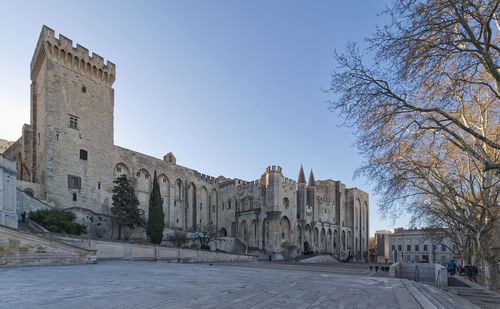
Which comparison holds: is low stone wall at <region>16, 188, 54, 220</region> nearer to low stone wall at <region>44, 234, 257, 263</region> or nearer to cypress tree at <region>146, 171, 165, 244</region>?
cypress tree at <region>146, 171, 165, 244</region>

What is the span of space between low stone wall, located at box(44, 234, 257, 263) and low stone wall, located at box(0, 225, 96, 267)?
Result: 10.0 feet

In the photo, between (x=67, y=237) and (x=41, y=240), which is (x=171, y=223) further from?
(x=41, y=240)

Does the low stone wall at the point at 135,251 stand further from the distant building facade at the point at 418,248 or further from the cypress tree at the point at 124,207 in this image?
the distant building facade at the point at 418,248

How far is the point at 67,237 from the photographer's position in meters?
19.5

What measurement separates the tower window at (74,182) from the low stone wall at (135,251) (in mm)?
12725

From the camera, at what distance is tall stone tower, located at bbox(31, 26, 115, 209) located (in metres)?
30.4

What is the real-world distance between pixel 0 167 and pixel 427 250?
229ft

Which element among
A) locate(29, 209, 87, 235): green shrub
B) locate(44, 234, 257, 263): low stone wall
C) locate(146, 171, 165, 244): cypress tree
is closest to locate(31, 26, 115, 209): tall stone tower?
locate(29, 209, 87, 235): green shrub

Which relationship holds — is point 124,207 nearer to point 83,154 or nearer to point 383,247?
point 83,154

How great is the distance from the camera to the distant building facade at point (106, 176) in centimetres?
3100

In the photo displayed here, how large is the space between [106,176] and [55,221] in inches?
387

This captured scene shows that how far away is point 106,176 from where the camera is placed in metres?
34.5

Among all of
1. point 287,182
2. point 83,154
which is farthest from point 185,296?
point 287,182

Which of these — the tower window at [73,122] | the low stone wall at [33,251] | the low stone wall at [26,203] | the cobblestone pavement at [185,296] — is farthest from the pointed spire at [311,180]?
the cobblestone pavement at [185,296]
